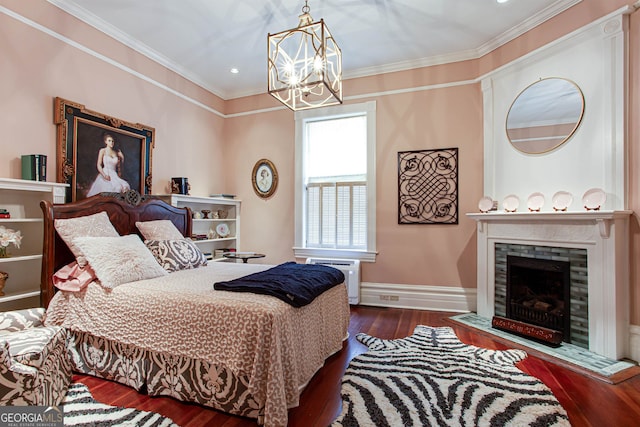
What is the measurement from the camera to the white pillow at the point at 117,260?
Result: 2.29m

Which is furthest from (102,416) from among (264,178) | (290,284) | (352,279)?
(264,178)

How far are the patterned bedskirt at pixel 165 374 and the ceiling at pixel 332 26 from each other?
299 cm

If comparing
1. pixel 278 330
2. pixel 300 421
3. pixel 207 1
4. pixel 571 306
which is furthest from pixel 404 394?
pixel 207 1

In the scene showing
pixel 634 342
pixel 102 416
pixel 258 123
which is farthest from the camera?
pixel 258 123

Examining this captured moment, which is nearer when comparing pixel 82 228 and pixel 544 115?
pixel 82 228

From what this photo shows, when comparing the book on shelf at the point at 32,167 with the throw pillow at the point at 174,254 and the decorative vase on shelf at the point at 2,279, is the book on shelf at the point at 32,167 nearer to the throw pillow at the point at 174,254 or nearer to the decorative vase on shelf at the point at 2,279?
the decorative vase on shelf at the point at 2,279

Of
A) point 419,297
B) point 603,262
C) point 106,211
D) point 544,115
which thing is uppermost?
point 544,115

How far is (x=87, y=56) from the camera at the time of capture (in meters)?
3.13

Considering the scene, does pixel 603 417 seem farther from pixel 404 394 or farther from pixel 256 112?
pixel 256 112

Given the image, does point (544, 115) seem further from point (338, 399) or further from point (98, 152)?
point (98, 152)

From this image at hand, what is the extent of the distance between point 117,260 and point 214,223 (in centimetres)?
241

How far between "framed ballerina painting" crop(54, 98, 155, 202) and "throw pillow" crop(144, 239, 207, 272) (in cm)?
88

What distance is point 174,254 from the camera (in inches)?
116

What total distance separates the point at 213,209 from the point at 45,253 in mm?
2520
